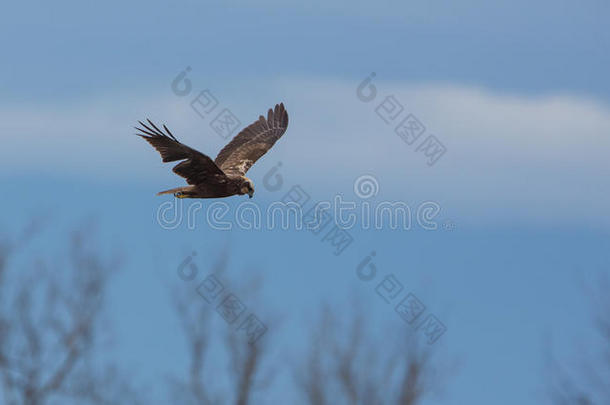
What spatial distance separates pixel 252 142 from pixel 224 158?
0.62 metres

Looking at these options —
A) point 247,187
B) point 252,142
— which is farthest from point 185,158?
point 252,142

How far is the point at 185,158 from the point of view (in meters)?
14.0

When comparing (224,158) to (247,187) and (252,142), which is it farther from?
(247,187)

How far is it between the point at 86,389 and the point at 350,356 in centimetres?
489

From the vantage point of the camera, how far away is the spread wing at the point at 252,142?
663 inches

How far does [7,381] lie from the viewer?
67.3 ft

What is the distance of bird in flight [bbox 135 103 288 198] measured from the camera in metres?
13.8

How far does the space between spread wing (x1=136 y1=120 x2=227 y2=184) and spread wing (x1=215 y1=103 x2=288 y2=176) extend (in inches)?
61.8

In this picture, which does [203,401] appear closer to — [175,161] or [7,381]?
[7,381]

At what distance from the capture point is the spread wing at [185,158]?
13.7 metres

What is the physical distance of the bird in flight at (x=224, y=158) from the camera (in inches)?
542

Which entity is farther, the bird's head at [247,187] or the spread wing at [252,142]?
the spread wing at [252,142]

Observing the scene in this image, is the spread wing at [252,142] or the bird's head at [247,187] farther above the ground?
the spread wing at [252,142]

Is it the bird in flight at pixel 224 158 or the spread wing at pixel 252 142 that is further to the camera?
the spread wing at pixel 252 142
